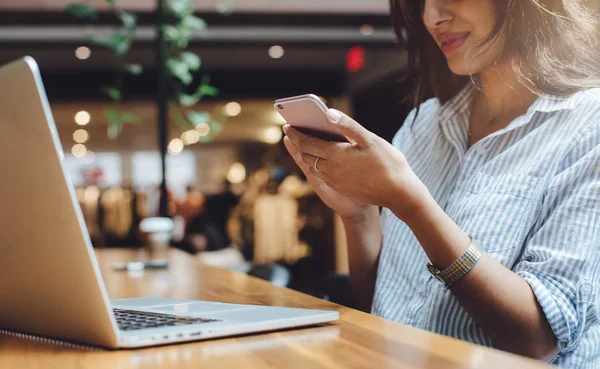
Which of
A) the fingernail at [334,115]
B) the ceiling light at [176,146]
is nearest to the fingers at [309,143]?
the fingernail at [334,115]

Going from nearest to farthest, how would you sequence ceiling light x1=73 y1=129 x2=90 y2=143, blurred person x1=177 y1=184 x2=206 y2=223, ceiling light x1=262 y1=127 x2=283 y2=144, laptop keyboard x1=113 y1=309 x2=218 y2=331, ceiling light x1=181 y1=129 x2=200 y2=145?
laptop keyboard x1=113 y1=309 x2=218 y2=331 < blurred person x1=177 y1=184 x2=206 y2=223 < ceiling light x1=73 y1=129 x2=90 y2=143 < ceiling light x1=262 y1=127 x2=283 y2=144 < ceiling light x1=181 y1=129 x2=200 y2=145

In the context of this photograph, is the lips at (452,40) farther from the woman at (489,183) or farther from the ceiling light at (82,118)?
the ceiling light at (82,118)

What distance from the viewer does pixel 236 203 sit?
27.3 feet

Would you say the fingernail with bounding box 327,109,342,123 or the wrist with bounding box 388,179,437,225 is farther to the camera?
the wrist with bounding box 388,179,437,225

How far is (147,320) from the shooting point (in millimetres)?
801

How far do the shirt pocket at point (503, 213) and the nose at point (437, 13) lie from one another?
14.0 inches

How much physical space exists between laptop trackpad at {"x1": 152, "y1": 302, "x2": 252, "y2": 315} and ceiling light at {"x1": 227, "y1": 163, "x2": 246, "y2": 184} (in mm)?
10805

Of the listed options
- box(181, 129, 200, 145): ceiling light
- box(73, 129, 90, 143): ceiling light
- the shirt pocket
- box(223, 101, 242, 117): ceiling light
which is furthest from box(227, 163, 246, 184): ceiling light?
the shirt pocket

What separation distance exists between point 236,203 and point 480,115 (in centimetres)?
702

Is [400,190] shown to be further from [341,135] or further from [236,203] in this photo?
[236,203]

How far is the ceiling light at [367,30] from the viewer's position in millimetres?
5980

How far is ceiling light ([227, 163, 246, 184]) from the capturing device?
11.9m

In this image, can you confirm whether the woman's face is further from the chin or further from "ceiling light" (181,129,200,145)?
"ceiling light" (181,129,200,145)

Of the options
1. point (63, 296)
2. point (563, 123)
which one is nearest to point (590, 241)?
point (563, 123)
